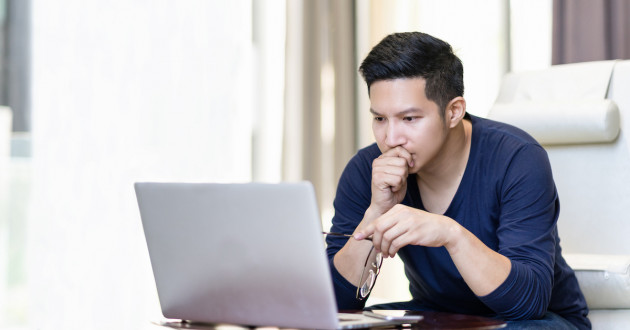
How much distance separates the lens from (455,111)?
5.56 ft

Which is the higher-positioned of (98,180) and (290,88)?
(290,88)

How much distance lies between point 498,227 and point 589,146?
31.1 inches

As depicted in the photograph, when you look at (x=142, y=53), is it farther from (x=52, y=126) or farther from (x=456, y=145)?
(x=456, y=145)

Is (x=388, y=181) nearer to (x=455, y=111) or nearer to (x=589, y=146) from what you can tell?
(x=455, y=111)

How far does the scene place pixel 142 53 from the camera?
8.46ft

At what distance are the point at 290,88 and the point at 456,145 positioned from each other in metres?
1.38

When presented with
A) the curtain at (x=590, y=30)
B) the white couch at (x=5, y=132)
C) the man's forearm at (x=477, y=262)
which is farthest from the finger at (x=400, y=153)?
the curtain at (x=590, y=30)

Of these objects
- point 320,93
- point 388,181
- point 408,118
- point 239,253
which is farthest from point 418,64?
point 320,93

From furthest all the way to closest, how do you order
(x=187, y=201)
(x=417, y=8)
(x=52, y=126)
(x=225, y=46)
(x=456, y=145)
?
(x=417, y=8) < (x=225, y=46) < (x=52, y=126) < (x=456, y=145) < (x=187, y=201)

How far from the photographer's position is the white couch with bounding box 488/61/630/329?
218cm

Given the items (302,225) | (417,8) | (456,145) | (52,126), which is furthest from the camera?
(417,8)

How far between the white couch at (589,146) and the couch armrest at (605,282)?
0.85ft

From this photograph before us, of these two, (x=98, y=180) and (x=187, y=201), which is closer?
(x=187, y=201)

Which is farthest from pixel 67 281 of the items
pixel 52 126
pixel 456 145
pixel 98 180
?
pixel 456 145
